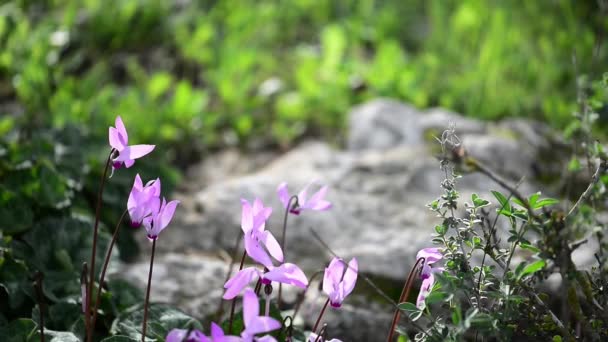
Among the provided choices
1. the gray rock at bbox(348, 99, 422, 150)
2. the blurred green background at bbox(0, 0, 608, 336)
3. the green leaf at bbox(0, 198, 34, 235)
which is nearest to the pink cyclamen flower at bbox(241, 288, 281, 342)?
the green leaf at bbox(0, 198, 34, 235)

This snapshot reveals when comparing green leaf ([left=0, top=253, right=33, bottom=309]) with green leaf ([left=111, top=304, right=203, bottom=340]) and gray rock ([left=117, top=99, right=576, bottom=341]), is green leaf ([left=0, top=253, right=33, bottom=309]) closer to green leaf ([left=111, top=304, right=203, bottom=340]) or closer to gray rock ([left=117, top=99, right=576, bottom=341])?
green leaf ([left=111, top=304, right=203, bottom=340])

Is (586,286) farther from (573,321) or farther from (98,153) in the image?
(98,153)

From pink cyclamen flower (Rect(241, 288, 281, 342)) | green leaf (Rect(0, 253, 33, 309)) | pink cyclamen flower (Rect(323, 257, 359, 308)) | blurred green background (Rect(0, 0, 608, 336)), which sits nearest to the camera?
pink cyclamen flower (Rect(241, 288, 281, 342))

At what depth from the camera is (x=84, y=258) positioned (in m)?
1.97

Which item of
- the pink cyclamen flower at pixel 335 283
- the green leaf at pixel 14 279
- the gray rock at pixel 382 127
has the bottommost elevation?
the green leaf at pixel 14 279

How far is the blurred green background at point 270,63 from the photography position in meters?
3.54

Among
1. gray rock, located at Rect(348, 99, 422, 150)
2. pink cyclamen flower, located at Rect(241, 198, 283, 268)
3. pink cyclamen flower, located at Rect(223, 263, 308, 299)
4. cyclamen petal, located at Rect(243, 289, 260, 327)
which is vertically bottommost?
cyclamen petal, located at Rect(243, 289, 260, 327)

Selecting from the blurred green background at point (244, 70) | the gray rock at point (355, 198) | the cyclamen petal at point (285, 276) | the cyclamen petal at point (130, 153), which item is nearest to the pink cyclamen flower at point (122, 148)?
the cyclamen petal at point (130, 153)

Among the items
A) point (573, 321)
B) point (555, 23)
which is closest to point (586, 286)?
point (573, 321)

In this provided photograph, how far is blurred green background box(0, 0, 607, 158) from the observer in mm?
3543

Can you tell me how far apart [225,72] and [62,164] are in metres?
1.62

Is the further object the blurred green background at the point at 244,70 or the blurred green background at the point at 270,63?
the blurred green background at the point at 270,63

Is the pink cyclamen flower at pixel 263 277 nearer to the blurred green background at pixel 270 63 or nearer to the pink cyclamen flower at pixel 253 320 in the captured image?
the pink cyclamen flower at pixel 253 320

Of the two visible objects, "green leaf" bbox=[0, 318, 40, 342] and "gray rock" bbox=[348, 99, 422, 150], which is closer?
"green leaf" bbox=[0, 318, 40, 342]
